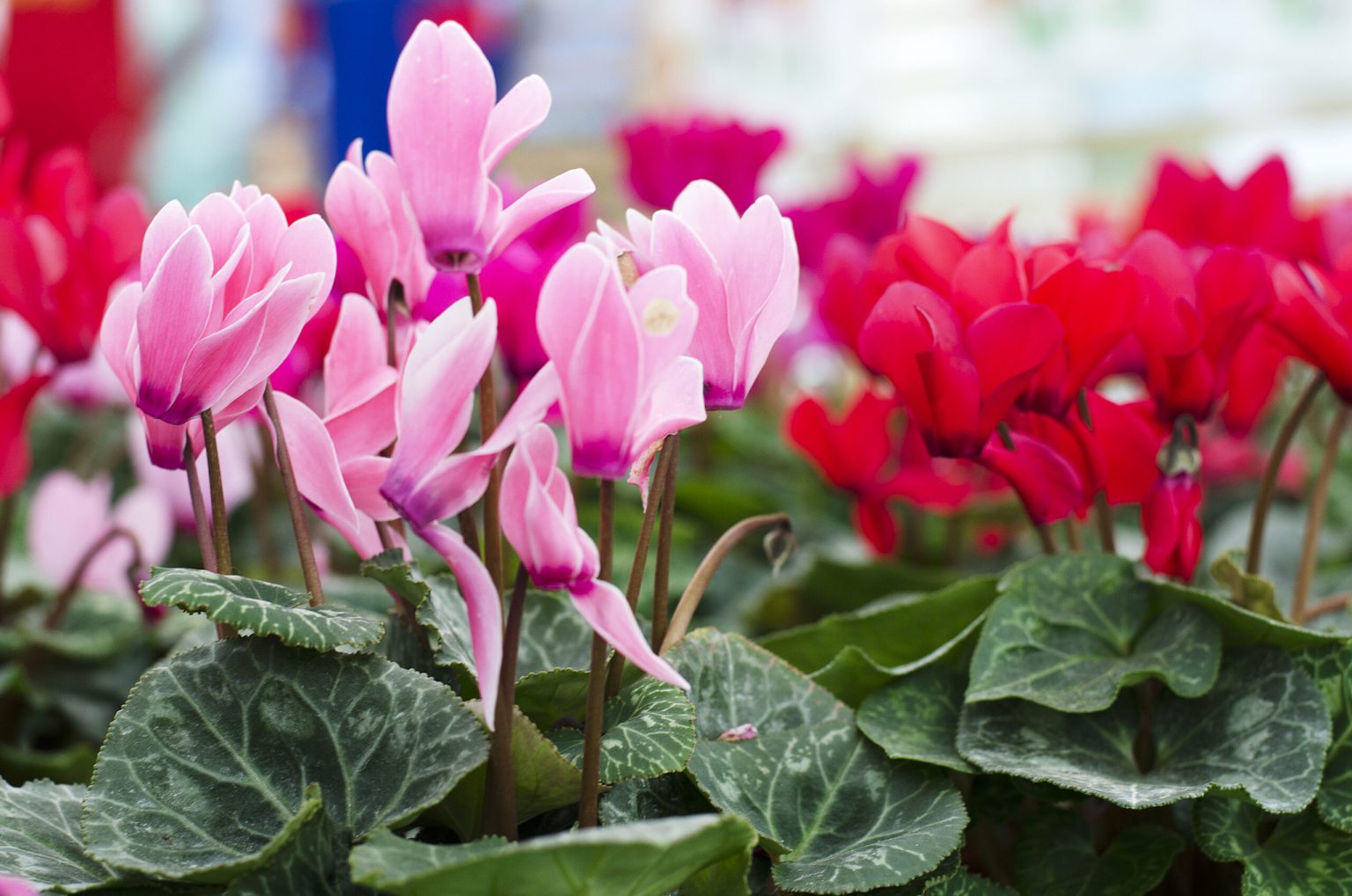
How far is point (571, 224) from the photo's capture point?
854mm

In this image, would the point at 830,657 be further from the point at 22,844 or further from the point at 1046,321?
the point at 22,844

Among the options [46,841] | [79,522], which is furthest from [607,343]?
[79,522]

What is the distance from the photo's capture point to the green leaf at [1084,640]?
556 mm

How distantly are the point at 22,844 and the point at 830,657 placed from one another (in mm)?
398

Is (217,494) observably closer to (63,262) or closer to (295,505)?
(295,505)

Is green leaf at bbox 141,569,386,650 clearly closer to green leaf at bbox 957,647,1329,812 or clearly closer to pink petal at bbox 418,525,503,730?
pink petal at bbox 418,525,503,730

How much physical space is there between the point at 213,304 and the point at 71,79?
185 centimetres

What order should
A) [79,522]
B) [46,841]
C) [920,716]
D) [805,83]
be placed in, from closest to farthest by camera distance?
[46,841]
[920,716]
[79,522]
[805,83]

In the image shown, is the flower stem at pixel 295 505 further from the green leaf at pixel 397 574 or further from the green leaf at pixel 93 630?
the green leaf at pixel 93 630

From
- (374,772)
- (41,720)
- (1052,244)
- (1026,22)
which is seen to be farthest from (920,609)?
(1026,22)

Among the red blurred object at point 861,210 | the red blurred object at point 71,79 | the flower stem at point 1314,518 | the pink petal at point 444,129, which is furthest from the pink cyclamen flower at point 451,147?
the red blurred object at point 71,79

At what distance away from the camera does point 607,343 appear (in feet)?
1.25

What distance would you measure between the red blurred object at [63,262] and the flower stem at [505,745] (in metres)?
0.44

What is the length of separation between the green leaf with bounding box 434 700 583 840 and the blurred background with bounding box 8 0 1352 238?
183 centimetres
